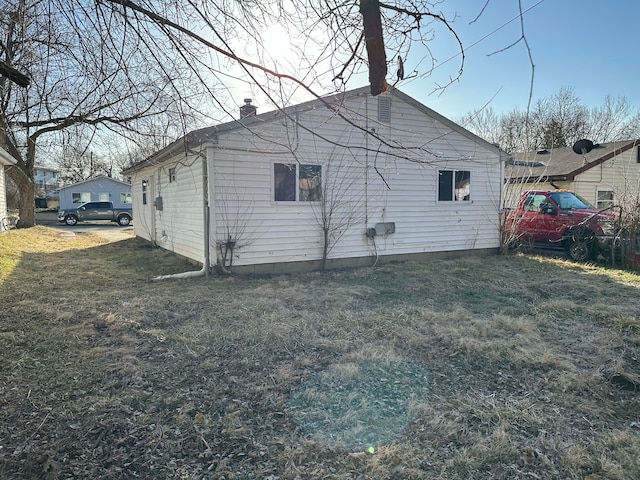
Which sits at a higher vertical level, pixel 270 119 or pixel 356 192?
pixel 270 119

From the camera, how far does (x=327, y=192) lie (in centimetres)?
856

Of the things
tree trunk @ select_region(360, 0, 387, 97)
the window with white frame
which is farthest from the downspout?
the window with white frame

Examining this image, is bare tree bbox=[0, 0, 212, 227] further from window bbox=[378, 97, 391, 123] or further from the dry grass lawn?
window bbox=[378, 97, 391, 123]

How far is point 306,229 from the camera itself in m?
8.47

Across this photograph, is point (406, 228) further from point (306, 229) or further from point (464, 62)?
point (464, 62)

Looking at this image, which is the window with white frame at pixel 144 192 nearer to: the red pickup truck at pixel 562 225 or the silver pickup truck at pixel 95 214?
the red pickup truck at pixel 562 225

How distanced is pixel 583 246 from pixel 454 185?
3306 mm

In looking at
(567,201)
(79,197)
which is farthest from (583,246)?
(79,197)

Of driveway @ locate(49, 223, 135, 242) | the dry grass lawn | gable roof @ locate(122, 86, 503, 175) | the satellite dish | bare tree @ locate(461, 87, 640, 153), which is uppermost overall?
bare tree @ locate(461, 87, 640, 153)

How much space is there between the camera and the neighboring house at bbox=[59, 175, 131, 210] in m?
29.5

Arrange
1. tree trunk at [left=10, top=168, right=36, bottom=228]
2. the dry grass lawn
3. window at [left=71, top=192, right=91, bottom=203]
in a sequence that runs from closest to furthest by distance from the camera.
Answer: the dry grass lawn, tree trunk at [left=10, top=168, right=36, bottom=228], window at [left=71, top=192, right=91, bottom=203]

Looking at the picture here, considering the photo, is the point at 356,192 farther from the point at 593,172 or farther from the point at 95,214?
the point at 95,214

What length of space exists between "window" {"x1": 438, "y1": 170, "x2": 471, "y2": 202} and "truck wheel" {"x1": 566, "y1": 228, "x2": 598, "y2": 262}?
267cm

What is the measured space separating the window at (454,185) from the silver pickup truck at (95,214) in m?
21.8
